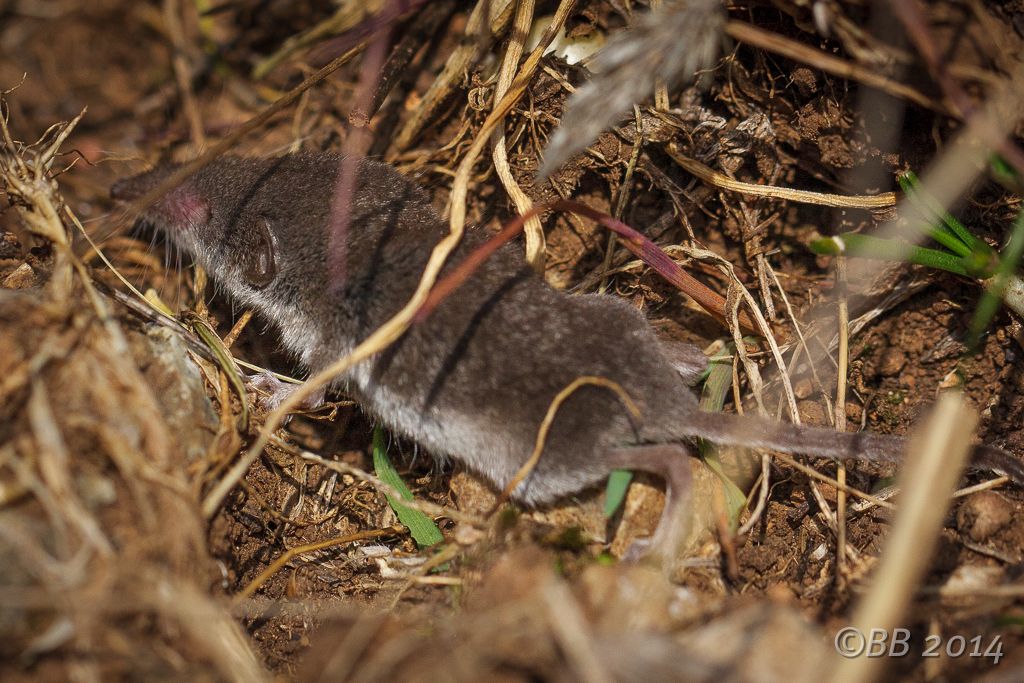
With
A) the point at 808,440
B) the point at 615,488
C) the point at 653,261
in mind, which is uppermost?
the point at 653,261

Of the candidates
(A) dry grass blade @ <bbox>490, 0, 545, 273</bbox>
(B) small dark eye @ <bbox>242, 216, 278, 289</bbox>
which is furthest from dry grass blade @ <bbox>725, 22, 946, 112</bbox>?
(B) small dark eye @ <bbox>242, 216, 278, 289</bbox>

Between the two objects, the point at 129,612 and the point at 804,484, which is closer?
the point at 129,612

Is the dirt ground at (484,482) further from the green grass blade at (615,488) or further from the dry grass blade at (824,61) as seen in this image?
the green grass blade at (615,488)

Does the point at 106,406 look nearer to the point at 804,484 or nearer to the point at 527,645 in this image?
the point at 527,645

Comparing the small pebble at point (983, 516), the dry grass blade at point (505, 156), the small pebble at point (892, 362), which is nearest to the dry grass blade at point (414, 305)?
the dry grass blade at point (505, 156)

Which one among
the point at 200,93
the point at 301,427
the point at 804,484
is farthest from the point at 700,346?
the point at 200,93

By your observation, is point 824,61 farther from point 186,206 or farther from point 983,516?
point 186,206

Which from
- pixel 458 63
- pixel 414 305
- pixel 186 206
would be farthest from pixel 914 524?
pixel 186 206
